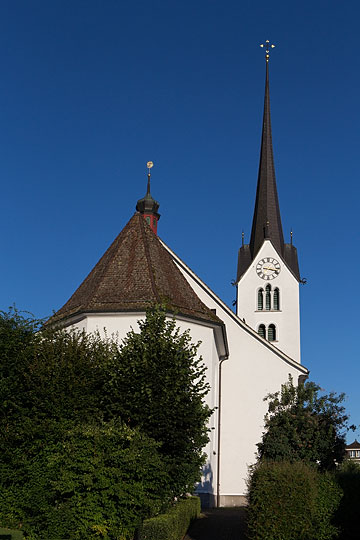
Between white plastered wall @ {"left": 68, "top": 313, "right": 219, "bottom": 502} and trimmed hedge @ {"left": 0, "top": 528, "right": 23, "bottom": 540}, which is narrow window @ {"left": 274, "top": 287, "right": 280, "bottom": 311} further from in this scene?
trimmed hedge @ {"left": 0, "top": 528, "right": 23, "bottom": 540}

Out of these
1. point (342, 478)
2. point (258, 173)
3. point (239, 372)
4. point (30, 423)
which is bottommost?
point (342, 478)

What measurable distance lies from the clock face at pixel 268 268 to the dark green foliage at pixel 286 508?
3615cm

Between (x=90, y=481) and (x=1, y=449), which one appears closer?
(x=90, y=481)

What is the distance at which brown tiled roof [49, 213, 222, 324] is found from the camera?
945 inches

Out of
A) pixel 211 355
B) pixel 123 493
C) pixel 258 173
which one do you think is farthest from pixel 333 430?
pixel 258 173

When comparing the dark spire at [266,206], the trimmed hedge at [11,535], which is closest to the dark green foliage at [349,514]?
the trimmed hedge at [11,535]

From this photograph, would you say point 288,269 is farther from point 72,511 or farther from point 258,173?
point 72,511

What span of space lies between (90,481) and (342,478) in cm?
612

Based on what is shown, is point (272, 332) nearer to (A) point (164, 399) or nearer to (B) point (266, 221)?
(B) point (266, 221)

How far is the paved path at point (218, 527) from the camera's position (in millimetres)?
17328

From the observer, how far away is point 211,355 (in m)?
25.9

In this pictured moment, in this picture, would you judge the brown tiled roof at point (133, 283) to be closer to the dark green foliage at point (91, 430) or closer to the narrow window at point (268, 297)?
the dark green foliage at point (91, 430)

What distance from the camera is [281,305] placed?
48.7m

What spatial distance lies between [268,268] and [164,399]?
33.9 m
